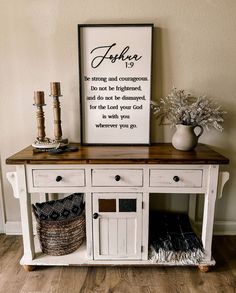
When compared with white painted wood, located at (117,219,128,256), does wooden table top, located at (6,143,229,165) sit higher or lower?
higher

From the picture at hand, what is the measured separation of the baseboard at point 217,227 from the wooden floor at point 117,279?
1.02 ft

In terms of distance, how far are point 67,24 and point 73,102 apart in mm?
578

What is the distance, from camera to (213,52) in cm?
182

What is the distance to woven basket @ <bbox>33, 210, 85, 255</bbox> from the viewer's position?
5.48 ft

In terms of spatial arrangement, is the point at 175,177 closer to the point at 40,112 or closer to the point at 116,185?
the point at 116,185

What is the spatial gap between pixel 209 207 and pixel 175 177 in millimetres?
322

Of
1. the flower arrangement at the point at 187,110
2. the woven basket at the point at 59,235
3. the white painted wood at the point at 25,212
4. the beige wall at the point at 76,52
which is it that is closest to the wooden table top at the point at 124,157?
the white painted wood at the point at 25,212

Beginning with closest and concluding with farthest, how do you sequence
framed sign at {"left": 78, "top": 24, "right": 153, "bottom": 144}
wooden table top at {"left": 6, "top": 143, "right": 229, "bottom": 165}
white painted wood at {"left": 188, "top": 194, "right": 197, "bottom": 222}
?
wooden table top at {"left": 6, "top": 143, "right": 229, "bottom": 165} < framed sign at {"left": 78, "top": 24, "right": 153, "bottom": 144} < white painted wood at {"left": 188, "top": 194, "right": 197, "bottom": 222}

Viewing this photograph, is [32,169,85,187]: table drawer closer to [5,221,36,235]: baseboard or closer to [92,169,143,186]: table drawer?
[92,169,143,186]: table drawer

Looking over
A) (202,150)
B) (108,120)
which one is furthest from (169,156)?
(108,120)

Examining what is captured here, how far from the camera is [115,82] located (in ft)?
6.01

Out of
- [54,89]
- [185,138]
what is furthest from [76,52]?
[185,138]

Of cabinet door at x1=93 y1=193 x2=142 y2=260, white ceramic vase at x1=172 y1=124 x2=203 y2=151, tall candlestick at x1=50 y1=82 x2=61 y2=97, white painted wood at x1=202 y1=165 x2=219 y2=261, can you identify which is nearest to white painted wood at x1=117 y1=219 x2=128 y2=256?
cabinet door at x1=93 y1=193 x2=142 y2=260

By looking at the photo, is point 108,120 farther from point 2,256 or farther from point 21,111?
point 2,256
